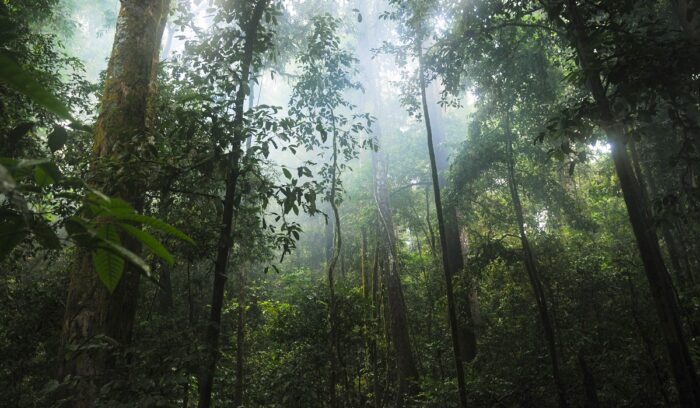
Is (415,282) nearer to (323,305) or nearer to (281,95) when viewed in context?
(323,305)

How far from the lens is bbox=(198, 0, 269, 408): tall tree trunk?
99.7 inches

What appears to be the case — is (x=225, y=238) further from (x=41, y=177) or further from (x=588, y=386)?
(x=588, y=386)

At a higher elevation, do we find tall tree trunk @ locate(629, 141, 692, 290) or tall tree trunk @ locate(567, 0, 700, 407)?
tall tree trunk @ locate(629, 141, 692, 290)

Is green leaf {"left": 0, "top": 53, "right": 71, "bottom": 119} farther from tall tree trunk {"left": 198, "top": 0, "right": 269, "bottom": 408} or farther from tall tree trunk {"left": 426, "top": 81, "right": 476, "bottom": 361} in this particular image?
tall tree trunk {"left": 426, "top": 81, "right": 476, "bottom": 361}

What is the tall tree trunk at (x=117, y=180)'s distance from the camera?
2648 mm

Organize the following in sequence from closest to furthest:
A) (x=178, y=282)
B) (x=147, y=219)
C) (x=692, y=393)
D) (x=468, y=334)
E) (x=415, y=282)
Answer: (x=147, y=219), (x=692, y=393), (x=468, y=334), (x=178, y=282), (x=415, y=282)

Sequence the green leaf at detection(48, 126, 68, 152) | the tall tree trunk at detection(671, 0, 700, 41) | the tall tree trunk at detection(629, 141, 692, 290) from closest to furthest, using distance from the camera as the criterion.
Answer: the green leaf at detection(48, 126, 68, 152) < the tall tree trunk at detection(671, 0, 700, 41) < the tall tree trunk at detection(629, 141, 692, 290)

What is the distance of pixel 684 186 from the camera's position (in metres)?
3.19

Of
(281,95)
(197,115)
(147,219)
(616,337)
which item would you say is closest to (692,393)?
(147,219)

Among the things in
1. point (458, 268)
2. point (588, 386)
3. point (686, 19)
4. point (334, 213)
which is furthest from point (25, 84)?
point (458, 268)

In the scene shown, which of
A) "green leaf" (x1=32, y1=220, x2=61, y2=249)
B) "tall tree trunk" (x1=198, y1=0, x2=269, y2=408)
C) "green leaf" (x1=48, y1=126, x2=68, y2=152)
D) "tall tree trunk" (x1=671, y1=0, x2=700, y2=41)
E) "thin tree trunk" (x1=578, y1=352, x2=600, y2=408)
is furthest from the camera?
"thin tree trunk" (x1=578, y1=352, x2=600, y2=408)


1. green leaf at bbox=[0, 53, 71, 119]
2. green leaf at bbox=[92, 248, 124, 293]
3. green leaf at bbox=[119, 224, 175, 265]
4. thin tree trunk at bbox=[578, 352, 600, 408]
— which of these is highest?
green leaf at bbox=[0, 53, 71, 119]

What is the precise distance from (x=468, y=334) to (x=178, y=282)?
7.23 metres

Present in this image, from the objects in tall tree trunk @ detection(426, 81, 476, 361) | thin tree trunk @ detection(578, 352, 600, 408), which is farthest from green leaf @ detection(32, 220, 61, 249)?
thin tree trunk @ detection(578, 352, 600, 408)
